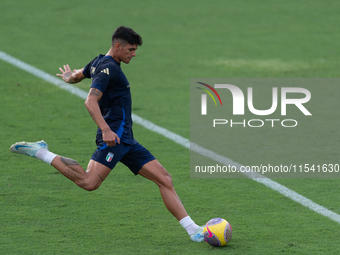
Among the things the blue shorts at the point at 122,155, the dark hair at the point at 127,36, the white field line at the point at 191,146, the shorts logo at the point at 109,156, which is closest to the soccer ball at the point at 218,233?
the blue shorts at the point at 122,155

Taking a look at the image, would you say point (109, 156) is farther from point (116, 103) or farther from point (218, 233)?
point (218, 233)

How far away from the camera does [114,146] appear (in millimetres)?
5652

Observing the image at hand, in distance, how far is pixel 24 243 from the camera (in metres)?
5.50

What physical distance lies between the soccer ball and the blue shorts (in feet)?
3.17

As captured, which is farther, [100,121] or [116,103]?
[116,103]

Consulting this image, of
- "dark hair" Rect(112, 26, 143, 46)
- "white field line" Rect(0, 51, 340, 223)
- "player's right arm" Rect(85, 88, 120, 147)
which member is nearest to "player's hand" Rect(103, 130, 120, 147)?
"player's right arm" Rect(85, 88, 120, 147)

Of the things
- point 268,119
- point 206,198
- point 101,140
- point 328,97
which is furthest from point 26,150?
point 328,97

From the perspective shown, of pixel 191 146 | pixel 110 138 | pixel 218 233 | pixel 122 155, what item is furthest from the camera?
pixel 191 146

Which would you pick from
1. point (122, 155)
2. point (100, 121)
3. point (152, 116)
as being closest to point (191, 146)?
point (152, 116)

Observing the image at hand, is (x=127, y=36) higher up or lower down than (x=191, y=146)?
higher up

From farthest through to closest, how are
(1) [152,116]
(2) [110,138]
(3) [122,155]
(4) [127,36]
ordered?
(1) [152,116] → (3) [122,155] → (4) [127,36] → (2) [110,138]

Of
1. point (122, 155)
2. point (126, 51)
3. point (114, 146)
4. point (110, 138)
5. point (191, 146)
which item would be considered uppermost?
point (126, 51)

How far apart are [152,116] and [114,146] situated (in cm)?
505

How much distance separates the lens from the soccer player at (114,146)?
5.56 meters
